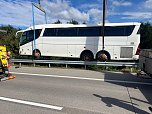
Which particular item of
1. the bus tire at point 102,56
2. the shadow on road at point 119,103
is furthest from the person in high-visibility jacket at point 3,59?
the bus tire at point 102,56

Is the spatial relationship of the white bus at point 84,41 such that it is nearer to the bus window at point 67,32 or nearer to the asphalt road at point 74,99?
the bus window at point 67,32

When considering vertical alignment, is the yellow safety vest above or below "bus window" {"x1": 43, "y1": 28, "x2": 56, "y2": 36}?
below

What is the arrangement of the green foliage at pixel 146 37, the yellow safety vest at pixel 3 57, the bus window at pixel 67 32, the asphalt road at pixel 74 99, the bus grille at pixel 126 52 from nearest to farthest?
the asphalt road at pixel 74 99, the yellow safety vest at pixel 3 57, the bus grille at pixel 126 52, the bus window at pixel 67 32, the green foliage at pixel 146 37

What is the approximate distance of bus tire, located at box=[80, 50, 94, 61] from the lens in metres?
14.7

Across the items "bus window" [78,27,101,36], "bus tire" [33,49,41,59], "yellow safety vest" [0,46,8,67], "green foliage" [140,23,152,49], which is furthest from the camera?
"green foliage" [140,23,152,49]

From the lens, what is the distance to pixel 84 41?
14602 millimetres

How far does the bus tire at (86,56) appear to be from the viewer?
14688 mm

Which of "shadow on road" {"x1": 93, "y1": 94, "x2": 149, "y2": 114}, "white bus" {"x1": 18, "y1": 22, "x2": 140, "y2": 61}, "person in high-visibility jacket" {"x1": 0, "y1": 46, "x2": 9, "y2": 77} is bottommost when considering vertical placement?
"shadow on road" {"x1": 93, "y1": 94, "x2": 149, "y2": 114}

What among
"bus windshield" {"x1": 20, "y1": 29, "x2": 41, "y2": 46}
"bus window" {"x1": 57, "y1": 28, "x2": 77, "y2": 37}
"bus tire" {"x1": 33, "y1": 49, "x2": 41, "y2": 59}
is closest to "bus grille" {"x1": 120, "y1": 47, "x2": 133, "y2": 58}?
"bus window" {"x1": 57, "y1": 28, "x2": 77, "y2": 37}

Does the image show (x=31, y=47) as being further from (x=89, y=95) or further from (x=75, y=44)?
(x=89, y=95)

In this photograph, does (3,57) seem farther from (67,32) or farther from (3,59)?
(67,32)

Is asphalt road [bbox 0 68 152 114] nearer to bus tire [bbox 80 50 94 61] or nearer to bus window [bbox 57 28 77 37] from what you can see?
bus tire [bbox 80 50 94 61]

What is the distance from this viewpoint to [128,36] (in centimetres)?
1345

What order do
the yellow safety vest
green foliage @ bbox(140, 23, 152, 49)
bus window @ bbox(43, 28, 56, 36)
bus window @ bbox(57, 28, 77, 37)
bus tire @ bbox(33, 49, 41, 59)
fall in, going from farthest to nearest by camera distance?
1. green foliage @ bbox(140, 23, 152, 49)
2. bus tire @ bbox(33, 49, 41, 59)
3. bus window @ bbox(43, 28, 56, 36)
4. bus window @ bbox(57, 28, 77, 37)
5. the yellow safety vest
